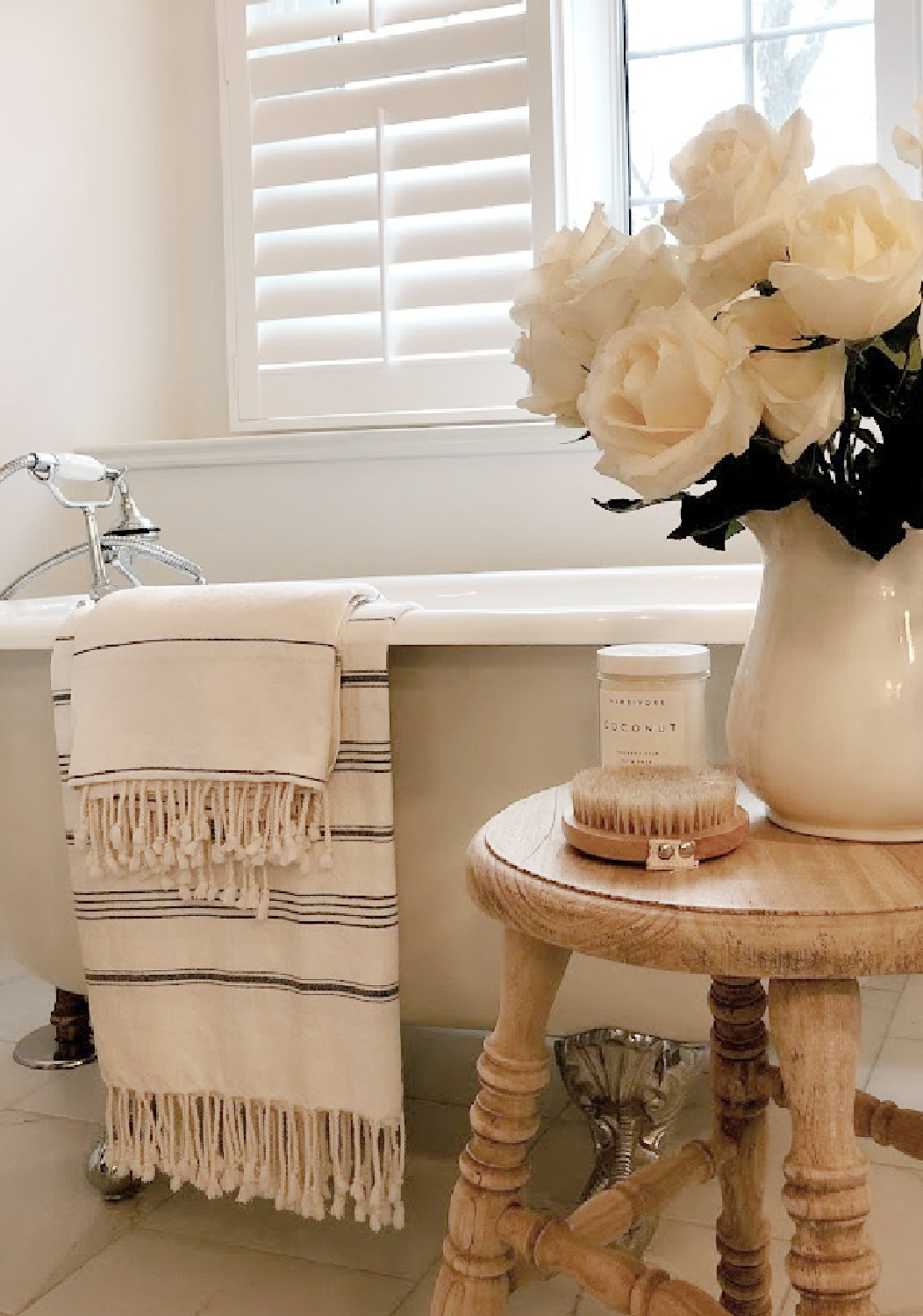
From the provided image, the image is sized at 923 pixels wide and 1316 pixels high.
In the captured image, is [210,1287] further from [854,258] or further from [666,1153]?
[854,258]

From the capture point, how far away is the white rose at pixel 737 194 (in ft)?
2.20

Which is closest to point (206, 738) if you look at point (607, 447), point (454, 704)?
point (454, 704)

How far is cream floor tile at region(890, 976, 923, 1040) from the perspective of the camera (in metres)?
1.86

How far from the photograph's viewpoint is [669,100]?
8.48 feet

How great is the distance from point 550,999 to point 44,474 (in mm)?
1359

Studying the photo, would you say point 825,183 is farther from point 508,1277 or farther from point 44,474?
point 44,474

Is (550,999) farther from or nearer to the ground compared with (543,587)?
nearer to the ground

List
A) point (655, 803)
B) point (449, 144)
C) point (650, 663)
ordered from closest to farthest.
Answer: point (655, 803)
point (650, 663)
point (449, 144)

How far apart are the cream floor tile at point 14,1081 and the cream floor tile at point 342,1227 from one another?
1.27ft

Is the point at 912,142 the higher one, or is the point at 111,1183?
the point at 912,142

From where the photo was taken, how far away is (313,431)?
2525mm

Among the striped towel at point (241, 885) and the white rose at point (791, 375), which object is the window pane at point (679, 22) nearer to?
the striped towel at point (241, 885)

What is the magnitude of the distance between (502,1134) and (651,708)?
0.30 metres

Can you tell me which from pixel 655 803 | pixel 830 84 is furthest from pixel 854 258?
pixel 830 84
